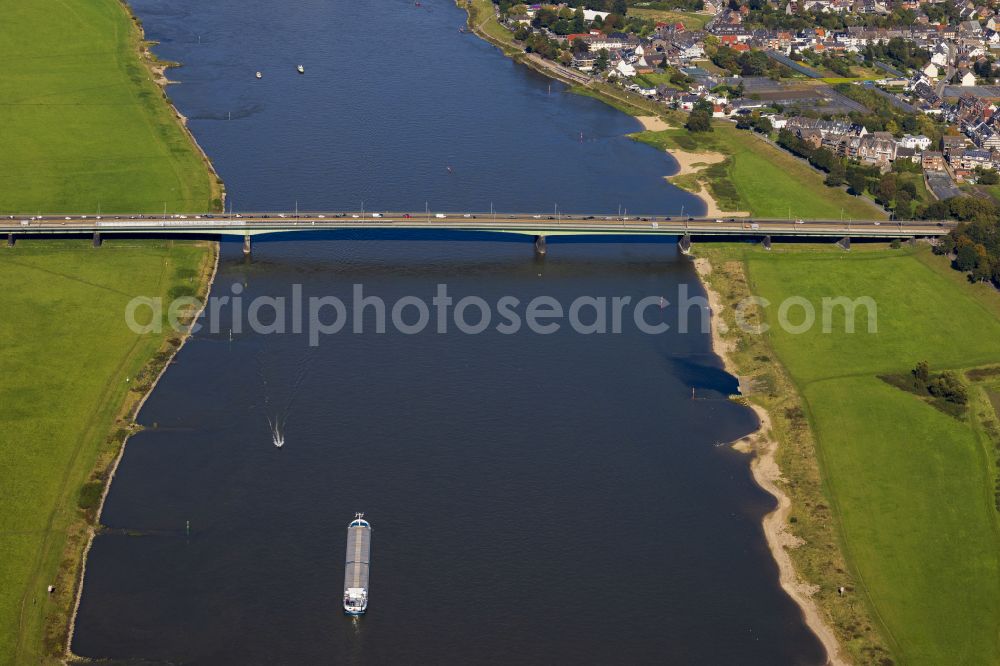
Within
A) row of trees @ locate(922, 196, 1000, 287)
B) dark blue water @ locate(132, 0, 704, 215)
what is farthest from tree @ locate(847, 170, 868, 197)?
dark blue water @ locate(132, 0, 704, 215)

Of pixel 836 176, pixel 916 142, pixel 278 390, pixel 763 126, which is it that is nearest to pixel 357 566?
pixel 278 390

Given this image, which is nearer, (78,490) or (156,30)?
(78,490)

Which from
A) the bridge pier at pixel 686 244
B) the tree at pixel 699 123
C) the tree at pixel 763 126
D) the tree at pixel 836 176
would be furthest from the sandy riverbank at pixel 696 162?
the tree at pixel 836 176

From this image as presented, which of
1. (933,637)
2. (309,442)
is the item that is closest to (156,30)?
(309,442)

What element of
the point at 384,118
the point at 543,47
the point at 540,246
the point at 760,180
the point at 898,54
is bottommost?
the point at 540,246

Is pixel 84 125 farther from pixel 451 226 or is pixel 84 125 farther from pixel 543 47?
pixel 543 47

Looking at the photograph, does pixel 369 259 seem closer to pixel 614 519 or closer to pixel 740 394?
pixel 740 394
